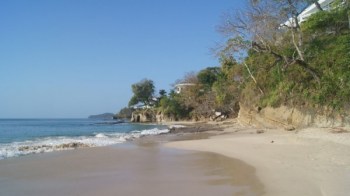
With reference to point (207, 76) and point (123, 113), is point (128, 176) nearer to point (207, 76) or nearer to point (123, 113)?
point (207, 76)

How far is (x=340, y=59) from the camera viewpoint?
1900 centimetres

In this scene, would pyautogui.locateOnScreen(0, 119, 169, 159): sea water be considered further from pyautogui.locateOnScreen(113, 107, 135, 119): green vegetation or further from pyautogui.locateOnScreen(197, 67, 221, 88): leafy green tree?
pyautogui.locateOnScreen(113, 107, 135, 119): green vegetation

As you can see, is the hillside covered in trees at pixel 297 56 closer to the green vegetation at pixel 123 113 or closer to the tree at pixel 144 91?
the tree at pixel 144 91

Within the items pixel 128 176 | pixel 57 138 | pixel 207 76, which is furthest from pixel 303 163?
pixel 207 76

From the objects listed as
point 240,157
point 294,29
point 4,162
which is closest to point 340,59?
point 294,29

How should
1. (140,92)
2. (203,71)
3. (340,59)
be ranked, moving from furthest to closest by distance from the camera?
(140,92) → (203,71) → (340,59)

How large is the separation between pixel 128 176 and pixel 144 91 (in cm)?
7573

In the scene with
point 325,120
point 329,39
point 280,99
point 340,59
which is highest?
point 329,39

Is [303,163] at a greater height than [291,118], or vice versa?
[291,118]

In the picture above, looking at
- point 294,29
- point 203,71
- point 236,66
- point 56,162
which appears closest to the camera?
point 56,162

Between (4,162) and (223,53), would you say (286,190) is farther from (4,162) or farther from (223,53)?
(223,53)

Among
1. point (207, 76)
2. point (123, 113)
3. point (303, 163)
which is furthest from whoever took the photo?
point (123, 113)

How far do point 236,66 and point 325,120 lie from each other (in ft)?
55.6

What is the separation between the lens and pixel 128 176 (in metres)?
9.61
